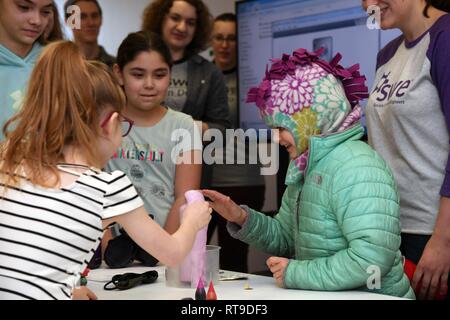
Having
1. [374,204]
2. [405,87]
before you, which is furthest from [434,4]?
[374,204]

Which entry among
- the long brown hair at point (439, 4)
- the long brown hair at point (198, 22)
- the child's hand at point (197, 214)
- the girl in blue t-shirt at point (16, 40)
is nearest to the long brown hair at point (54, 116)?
the child's hand at point (197, 214)

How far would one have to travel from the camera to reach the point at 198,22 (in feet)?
9.11

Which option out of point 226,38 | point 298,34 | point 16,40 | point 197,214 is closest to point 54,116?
point 197,214

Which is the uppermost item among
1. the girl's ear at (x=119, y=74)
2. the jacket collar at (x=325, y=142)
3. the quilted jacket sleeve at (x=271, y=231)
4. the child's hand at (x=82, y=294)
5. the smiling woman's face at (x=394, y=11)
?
the smiling woman's face at (x=394, y=11)

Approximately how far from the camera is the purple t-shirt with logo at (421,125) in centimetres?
169

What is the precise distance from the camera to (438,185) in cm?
173

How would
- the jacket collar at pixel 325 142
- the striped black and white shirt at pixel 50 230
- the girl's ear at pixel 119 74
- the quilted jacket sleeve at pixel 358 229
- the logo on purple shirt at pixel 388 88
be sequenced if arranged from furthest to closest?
the girl's ear at pixel 119 74 < the logo on purple shirt at pixel 388 88 < the jacket collar at pixel 325 142 < the quilted jacket sleeve at pixel 358 229 < the striped black and white shirt at pixel 50 230

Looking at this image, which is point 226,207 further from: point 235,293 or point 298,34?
point 298,34

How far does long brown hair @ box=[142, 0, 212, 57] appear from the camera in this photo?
9.05 feet

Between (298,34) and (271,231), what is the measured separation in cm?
133

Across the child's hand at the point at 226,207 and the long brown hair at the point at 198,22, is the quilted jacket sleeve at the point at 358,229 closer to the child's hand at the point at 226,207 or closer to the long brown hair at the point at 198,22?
the child's hand at the point at 226,207

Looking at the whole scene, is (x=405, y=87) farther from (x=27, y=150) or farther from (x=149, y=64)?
(x=27, y=150)

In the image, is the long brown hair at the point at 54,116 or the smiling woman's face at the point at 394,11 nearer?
the long brown hair at the point at 54,116

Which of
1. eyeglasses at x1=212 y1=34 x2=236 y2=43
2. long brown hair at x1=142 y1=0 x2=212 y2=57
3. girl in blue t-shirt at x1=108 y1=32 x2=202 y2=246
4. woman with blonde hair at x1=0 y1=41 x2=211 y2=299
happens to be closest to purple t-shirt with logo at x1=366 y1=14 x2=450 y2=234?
girl in blue t-shirt at x1=108 y1=32 x2=202 y2=246
